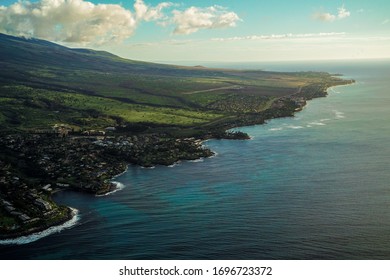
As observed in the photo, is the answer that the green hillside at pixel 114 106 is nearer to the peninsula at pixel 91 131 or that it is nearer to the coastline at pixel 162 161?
the peninsula at pixel 91 131

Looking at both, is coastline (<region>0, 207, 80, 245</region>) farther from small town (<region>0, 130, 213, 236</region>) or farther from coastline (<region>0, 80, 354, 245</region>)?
small town (<region>0, 130, 213, 236</region>)

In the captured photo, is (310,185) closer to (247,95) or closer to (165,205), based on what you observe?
(165,205)

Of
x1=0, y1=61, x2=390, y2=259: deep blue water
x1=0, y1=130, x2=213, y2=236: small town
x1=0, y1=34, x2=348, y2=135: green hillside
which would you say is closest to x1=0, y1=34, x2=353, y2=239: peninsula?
x1=0, y1=130, x2=213, y2=236: small town

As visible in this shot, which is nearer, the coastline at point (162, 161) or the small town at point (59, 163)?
the coastline at point (162, 161)

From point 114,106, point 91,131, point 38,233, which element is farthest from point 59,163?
point 114,106

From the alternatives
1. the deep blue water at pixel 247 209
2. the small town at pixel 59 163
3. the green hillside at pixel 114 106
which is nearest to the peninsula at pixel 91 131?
the small town at pixel 59 163

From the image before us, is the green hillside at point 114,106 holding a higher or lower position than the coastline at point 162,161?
higher

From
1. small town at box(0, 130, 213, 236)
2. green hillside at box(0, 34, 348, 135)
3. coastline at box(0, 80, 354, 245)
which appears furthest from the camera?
green hillside at box(0, 34, 348, 135)

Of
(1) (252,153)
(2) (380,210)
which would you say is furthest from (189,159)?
(2) (380,210)

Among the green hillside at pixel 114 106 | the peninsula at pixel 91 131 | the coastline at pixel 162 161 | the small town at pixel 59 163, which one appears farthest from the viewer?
the green hillside at pixel 114 106
